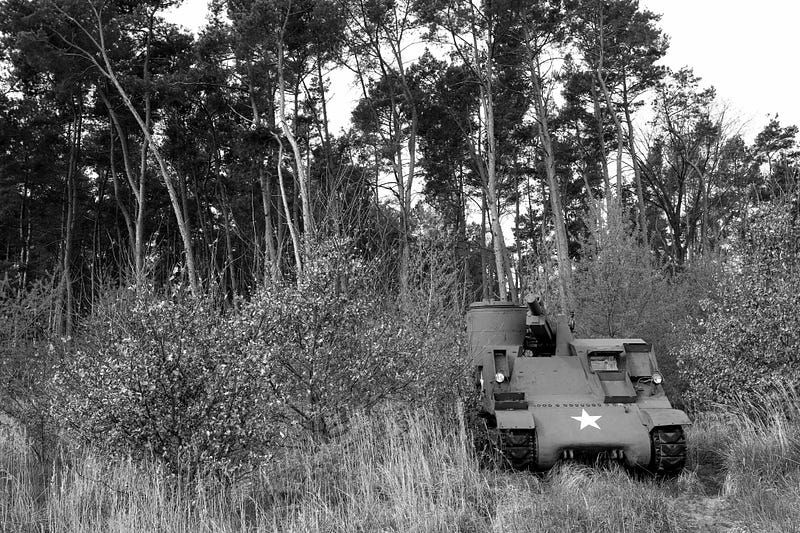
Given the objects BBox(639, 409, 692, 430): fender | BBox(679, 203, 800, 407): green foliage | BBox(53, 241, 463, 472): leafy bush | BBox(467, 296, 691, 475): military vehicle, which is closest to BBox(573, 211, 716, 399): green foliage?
BBox(679, 203, 800, 407): green foliage

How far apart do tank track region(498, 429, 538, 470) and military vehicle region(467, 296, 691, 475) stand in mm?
11

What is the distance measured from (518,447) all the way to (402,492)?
170 cm

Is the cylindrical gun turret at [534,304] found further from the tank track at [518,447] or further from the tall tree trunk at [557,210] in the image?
the tall tree trunk at [557,210]

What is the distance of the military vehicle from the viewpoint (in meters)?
7.89

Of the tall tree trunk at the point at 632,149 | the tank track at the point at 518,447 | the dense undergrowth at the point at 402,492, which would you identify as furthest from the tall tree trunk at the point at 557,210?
the tank track at the point at 518,447

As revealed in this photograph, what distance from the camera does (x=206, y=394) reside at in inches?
255

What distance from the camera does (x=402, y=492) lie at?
670 cm

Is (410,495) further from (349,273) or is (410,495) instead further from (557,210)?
(557,210)

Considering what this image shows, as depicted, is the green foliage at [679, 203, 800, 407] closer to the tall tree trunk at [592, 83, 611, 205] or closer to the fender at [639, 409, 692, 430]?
the fender at [639, 409, 692, 430]

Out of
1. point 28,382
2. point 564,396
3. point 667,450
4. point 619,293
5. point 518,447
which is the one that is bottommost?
point 667,450

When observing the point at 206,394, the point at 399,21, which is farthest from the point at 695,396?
the point at 399,21

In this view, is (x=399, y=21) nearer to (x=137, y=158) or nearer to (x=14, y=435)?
(x=137, y=158)

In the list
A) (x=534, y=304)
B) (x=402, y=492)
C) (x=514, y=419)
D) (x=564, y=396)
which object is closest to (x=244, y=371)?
(x=402, y=492)

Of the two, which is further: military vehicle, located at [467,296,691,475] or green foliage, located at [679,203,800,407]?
green foliage, located at [679,203,800,407]
